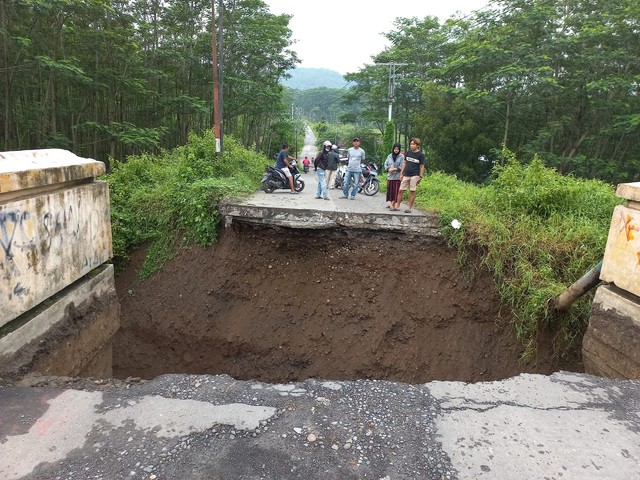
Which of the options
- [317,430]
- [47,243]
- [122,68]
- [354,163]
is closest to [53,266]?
[47,243]

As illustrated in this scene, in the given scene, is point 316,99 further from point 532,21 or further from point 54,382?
point 54,382

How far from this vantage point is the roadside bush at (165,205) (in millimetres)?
7699

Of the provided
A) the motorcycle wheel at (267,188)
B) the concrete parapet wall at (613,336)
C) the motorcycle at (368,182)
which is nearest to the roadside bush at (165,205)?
the motorcycle wheel at (267,188)

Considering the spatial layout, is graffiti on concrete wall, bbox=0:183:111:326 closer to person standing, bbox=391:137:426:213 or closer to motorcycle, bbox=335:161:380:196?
person standing, bbox=391:137:426:213

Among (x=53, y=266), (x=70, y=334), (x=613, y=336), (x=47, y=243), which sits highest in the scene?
(x=47, y=243)

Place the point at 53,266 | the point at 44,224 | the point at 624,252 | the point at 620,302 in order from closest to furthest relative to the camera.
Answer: the point at 44,224 → the point at 53,266 → the point at 624,252 → the point at 620,302

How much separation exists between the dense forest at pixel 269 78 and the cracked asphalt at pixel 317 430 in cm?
1186

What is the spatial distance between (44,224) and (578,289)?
610 centimetres

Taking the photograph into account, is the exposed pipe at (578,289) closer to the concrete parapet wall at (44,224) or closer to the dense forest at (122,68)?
the concrete parapet wall at (44,224)

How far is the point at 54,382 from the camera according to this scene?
10.3 ft

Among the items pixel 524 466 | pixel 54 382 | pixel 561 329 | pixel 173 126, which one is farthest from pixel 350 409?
pixel 173 126

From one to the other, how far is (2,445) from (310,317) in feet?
17.1

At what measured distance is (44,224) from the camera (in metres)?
3.76

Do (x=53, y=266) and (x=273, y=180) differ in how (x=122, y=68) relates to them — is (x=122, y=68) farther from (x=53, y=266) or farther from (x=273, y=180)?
(x=53, y=266)
